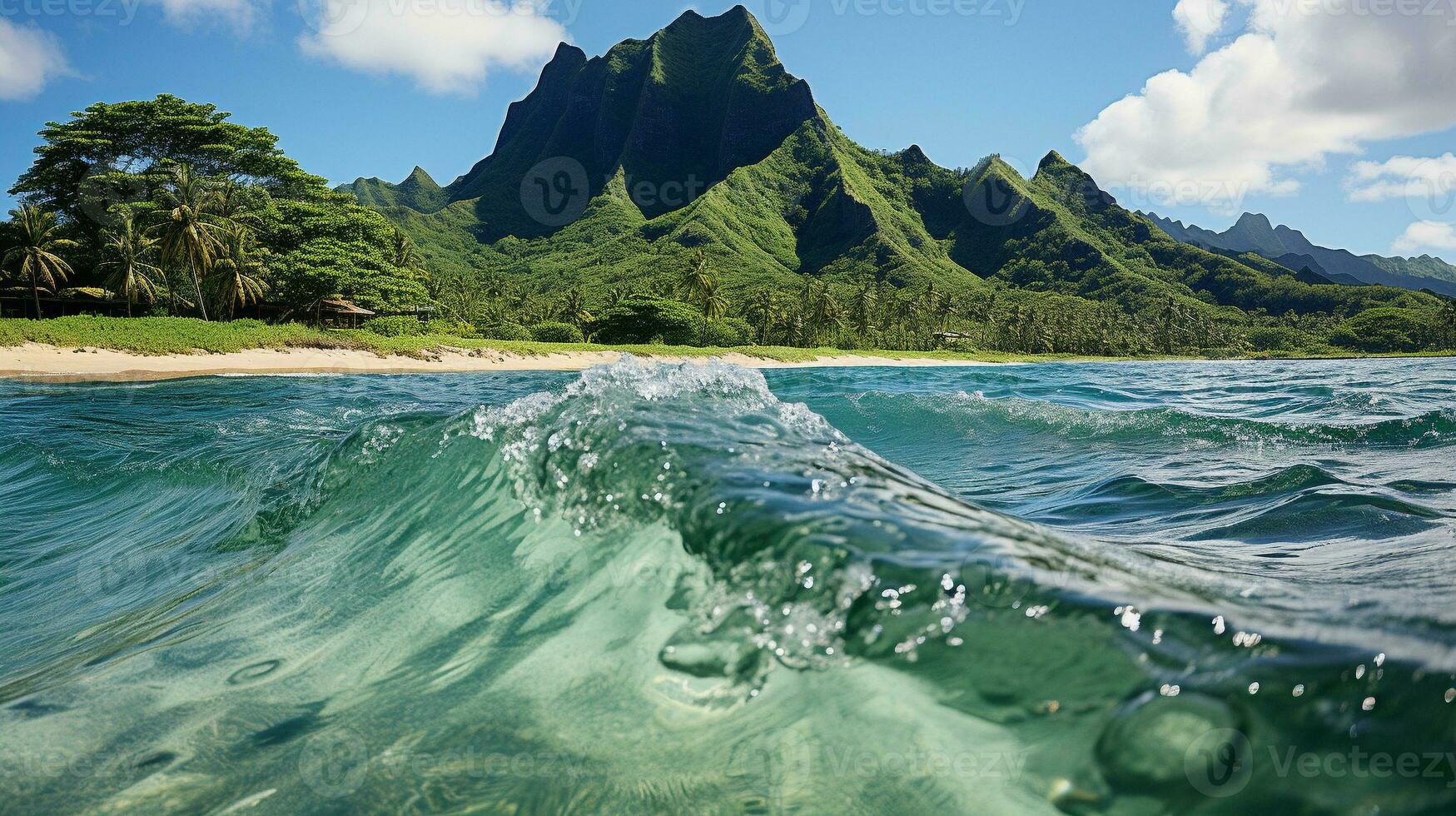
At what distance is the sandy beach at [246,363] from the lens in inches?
870

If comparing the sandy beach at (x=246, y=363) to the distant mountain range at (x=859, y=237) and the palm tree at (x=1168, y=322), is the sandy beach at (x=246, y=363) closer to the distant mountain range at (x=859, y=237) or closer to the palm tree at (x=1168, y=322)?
the distant mountain range at (x=859, y=237)

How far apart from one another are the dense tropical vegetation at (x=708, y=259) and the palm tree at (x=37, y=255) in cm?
15

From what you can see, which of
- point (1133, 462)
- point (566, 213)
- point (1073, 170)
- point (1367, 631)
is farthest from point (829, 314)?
point (1073, 170)

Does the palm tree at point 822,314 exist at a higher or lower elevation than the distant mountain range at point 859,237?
lower

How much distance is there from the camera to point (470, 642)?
7.34 ft

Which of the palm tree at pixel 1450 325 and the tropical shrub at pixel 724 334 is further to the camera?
the palm tree at pixel 1450 325

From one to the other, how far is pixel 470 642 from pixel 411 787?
643 millimetres

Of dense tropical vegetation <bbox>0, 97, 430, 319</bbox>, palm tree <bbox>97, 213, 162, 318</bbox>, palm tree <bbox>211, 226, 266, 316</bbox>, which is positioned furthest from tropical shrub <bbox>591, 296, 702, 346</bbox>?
palm tree <bbox>97, 213, 162, 318</bbox>

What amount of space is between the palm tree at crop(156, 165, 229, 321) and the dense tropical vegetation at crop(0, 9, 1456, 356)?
160 mm

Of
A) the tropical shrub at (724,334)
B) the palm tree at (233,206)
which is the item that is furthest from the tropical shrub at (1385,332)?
the palm tree at (233,206)

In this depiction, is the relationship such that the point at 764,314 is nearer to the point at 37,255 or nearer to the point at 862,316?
the point at 862,316

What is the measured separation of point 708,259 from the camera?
309 ft

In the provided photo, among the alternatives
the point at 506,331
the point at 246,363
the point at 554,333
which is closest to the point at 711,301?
the point at 554,333

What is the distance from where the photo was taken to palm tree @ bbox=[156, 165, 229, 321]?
112 feet
